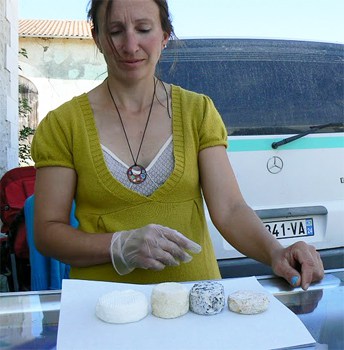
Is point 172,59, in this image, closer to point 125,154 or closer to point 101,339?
point 125,154

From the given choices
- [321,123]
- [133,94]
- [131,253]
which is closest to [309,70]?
[321,123]

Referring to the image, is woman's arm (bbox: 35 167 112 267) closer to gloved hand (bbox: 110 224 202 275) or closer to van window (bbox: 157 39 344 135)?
gloved hand (bbox: 110 224 202 275)

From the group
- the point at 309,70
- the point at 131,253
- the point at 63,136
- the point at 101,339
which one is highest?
the point at 309,70

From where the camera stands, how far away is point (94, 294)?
1.02 meters

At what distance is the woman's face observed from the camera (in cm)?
132

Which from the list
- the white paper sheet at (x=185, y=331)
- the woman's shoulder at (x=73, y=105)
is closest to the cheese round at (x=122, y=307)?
the white paper sheet at (x=185, y=331)

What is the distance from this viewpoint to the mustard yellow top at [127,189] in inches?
52.2

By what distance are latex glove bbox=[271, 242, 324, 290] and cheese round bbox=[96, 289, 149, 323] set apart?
364 mm

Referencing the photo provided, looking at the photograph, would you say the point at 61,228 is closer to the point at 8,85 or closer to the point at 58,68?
the point at 8,85

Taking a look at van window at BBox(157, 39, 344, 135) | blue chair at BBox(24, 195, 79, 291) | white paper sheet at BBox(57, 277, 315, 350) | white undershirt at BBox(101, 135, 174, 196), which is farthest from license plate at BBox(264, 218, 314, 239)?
white paper sheet at BBox(57, 277, 315, 350)

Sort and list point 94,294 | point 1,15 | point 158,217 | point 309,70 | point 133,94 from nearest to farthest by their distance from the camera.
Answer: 1. point 94,294
2. point 158,217
3. point 133,94
4. point 309,70
5. point 1,15

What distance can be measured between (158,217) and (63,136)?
373 mm

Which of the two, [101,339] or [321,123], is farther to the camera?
[321,123]

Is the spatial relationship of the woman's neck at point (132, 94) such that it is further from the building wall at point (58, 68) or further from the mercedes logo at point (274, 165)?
the building wall at point (58, 68)
